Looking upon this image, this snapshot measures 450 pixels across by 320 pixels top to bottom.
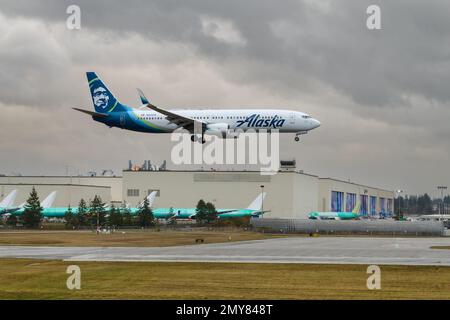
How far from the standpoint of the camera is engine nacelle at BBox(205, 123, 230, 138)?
91688mm

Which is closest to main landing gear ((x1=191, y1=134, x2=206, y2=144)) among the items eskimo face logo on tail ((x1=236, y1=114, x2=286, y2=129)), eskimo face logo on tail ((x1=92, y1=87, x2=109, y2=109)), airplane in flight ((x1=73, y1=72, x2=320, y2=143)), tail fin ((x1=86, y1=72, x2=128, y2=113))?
airplane in flight ((x1=73, y1=72, x2=320, y2=143))

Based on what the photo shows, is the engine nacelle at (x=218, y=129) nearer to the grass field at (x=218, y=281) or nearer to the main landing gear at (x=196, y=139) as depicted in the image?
the main landing gear at (x=196, y=139)

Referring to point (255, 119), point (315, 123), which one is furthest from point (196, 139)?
point (315, 123)

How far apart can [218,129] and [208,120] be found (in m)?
2.79

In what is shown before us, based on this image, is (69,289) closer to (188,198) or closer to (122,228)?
(122,228)

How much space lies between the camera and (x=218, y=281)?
41.4 metres

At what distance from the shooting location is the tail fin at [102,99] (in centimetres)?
10113

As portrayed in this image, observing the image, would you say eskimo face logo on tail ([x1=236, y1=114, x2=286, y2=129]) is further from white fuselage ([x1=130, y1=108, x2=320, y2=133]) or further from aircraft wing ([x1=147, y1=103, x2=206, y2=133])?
aircraft wing ([x1=147, y1=103, x2=206, y2=133])

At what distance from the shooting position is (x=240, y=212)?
18238cm

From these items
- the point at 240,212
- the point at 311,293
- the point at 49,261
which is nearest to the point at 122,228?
the point at 240,212
